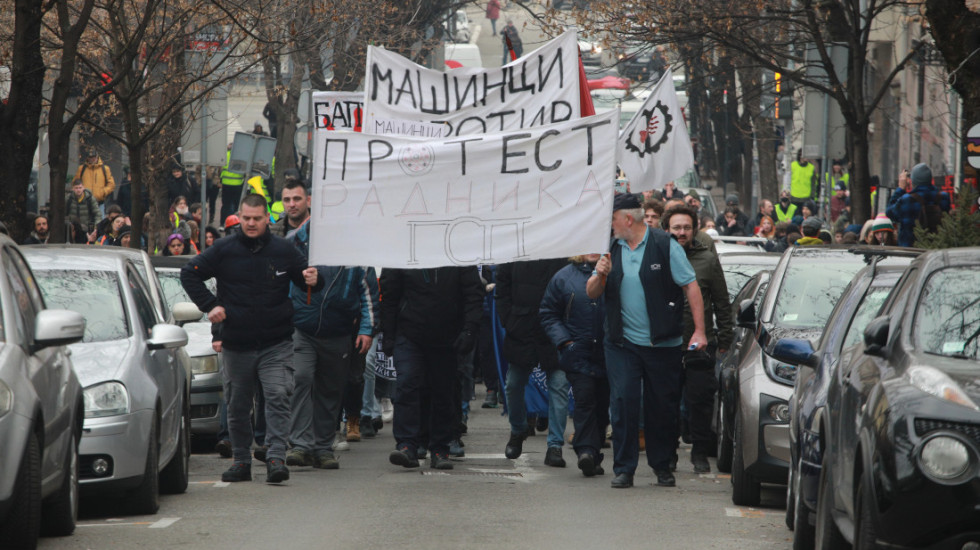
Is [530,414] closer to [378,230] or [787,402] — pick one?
[378,230]

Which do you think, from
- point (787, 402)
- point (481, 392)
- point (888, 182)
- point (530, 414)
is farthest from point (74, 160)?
point (787, 402)

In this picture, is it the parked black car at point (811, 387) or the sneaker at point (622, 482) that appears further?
the sneaker at point (622, 482)

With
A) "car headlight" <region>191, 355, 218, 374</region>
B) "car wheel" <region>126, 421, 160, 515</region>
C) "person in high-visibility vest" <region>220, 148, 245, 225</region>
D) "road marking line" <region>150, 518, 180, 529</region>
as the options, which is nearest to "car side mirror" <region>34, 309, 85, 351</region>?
"road marking line" <region>150, 518, 180, 529</region>

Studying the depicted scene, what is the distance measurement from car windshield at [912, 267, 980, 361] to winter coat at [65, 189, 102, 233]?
20.6 metres

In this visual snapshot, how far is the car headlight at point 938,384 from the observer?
18.3ft

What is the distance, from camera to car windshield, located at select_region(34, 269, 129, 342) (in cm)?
984

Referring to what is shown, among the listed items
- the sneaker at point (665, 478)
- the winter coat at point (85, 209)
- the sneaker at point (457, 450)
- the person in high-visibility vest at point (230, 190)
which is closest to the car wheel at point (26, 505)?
the sneaker at point (665, 478)

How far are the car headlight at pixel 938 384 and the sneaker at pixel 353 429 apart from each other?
878cm

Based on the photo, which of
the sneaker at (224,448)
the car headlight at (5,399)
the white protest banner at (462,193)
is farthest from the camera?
the sneaker at (224,448)

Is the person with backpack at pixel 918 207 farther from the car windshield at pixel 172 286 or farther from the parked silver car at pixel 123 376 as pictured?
the parked silver car at pixel 123 376

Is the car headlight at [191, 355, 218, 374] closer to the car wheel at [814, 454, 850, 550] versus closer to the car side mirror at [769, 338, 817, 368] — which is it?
the car side mirror at [769, 338, 817, 368]

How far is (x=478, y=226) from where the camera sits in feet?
38.3

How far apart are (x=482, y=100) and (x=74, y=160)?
22420 mm

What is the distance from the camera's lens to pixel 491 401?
18.1 meters
